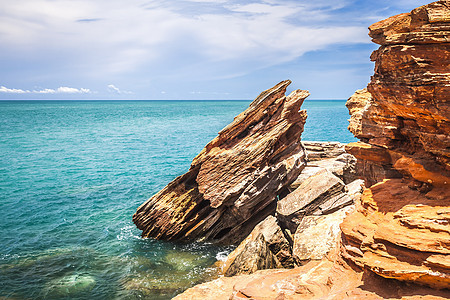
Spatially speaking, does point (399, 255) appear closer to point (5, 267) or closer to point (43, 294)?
point (43, 294)

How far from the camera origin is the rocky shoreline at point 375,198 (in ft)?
33.0

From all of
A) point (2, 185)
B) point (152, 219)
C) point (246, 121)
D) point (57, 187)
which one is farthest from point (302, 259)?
point (2, 185)

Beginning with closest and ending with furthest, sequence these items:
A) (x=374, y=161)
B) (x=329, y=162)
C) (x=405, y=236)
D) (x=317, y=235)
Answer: (x=405, y=236)
(x=374, y=161)
(x=317, y=235)
(x=329, y=162)

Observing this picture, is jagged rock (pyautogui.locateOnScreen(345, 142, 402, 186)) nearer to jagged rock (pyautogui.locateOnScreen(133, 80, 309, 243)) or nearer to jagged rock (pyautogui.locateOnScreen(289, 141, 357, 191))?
jagged rock (pyautogui.locateOnScreen(133, 80, 309, 243))

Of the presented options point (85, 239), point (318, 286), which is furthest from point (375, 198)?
point (85, 239)

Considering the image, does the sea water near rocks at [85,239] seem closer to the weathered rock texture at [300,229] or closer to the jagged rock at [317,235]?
the weathered rock texture at [300,229]

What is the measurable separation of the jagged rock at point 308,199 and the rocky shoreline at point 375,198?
66 millimetres

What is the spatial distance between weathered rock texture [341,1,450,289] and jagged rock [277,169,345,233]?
609 cm

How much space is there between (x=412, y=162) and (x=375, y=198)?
1985 millimetres

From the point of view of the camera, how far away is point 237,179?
23.6m

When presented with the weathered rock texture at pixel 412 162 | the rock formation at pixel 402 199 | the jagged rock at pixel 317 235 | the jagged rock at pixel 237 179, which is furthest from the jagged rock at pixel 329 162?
the weathered rock texture at pixel 412 162

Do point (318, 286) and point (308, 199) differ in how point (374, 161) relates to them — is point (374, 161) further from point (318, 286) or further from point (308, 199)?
point (318, 286)

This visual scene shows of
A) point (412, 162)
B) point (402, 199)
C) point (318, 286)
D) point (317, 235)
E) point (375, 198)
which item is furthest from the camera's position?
point (317, 235)

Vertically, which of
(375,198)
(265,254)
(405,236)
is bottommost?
(265,254)
